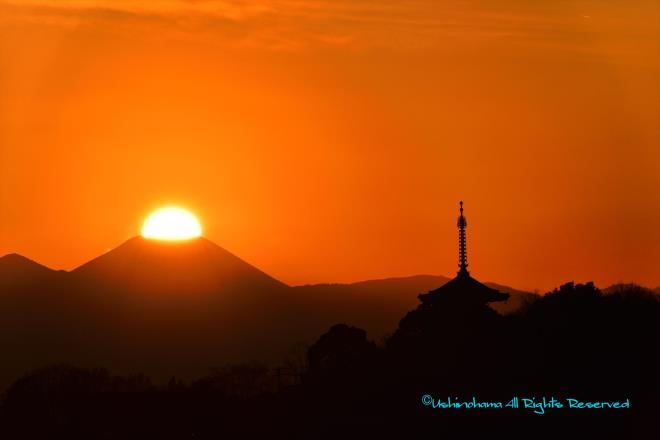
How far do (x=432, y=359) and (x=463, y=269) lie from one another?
8094 mm

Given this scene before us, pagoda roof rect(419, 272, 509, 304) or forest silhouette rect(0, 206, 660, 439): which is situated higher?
pagoda roof rect(419, 272, 509, 304)

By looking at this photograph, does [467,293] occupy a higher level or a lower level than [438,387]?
higher

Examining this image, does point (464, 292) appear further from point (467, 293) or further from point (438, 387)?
point (438, 387)

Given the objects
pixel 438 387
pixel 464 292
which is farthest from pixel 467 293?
pixel 438 387

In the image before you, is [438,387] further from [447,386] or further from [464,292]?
[464,292]

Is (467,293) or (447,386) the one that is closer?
(447,386)

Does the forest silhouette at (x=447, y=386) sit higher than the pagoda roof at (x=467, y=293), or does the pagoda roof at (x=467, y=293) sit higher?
the pagoda roof at (x=467, y=293)

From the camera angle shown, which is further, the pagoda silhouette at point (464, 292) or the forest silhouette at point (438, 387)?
the pagoda silhouette at point (464, 292)

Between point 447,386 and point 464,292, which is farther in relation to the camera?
point 464,292

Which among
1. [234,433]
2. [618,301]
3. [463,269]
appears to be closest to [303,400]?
[234,433]

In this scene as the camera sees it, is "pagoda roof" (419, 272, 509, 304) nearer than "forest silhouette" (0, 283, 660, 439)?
No

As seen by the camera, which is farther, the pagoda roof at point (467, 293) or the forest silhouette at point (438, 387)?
the pagoda roof at point (467, 293)

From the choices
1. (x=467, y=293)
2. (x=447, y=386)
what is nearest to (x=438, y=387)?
(x=447, y=386)

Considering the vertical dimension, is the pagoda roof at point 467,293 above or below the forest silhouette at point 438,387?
above
